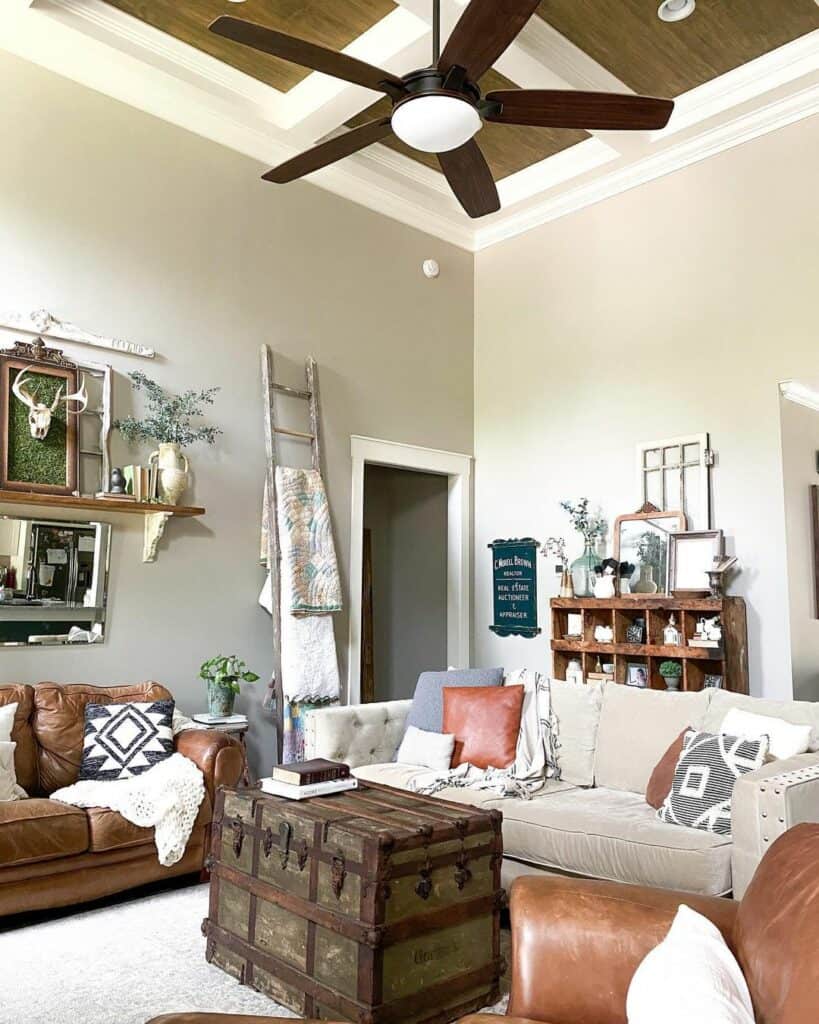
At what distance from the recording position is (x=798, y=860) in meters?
1.64

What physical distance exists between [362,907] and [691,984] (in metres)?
1.25

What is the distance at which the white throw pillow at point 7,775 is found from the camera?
349 cm

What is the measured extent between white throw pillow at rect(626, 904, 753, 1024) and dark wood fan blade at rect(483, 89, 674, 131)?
2567 millimetres

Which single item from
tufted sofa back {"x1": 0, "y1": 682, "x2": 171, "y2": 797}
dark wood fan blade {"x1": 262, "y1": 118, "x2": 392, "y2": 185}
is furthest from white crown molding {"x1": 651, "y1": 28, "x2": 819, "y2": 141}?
tufted sofa back {"x1": 0, "y1": 682, "x2": 171, "y2": 797}

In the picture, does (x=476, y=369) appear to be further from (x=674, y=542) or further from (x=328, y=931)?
(x=328, y=931)

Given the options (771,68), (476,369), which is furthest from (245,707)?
(771,68)

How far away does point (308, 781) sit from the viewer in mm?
3053

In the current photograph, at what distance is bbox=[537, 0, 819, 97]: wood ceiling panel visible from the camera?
14.5 feet

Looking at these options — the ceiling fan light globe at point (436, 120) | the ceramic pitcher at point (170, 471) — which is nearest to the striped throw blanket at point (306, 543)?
the ceramic pitcher at point (170, 471)

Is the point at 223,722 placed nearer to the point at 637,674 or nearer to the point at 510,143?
the point at 637,674

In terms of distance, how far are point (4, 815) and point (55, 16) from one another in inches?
155

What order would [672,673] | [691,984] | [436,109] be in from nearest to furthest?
[691,984] < [436,109] < [672,673]

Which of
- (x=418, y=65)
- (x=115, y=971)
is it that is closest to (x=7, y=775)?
(x=115, y=971)

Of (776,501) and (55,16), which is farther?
(776,501)
